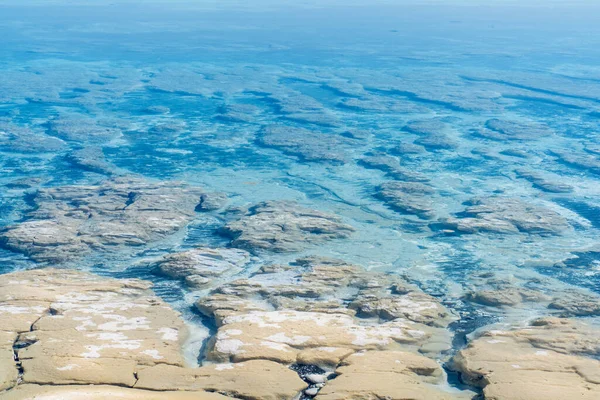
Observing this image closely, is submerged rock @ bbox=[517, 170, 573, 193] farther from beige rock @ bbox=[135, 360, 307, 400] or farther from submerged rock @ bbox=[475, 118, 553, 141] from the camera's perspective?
beige rock @ bbox=[135, 360, 307, 400]

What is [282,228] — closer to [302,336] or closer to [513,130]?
[302,336]

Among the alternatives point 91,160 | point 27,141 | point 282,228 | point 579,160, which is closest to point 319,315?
point 282,228

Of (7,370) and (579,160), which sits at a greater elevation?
(579,160)

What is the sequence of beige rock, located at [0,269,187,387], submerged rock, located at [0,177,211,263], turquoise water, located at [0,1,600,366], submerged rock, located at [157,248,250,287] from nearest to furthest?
beige rock, located at [0,269,187,387]
submerged rock, located at [157,248,250,287]
submerged rock, located at [0,177,211,263]
turquoise water, located at [0,1,600,366]

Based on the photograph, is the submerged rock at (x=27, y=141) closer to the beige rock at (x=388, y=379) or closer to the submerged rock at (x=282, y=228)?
the submerged rock at (x=282, y=228)

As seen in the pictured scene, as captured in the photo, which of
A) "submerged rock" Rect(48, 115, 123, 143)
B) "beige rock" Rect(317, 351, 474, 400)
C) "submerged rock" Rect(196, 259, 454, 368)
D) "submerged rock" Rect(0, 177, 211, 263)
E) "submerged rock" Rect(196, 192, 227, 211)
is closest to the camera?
"beige rock" Rect(317, 351, 474, 400)

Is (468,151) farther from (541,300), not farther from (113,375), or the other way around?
(113,375)

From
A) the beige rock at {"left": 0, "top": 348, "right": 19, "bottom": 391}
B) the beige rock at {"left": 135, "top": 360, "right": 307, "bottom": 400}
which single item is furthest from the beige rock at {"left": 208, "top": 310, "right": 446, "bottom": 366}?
the beige rock at {"left": 0, "top": 348, "right": 19, "bottom": 391}
